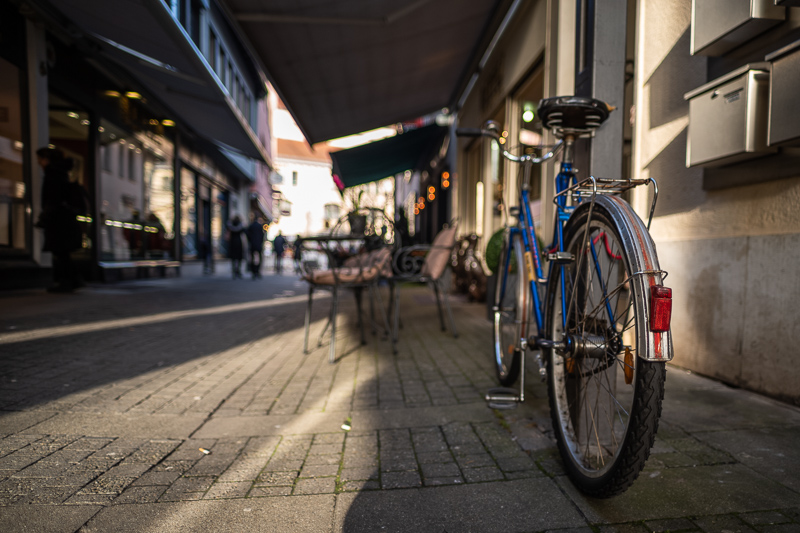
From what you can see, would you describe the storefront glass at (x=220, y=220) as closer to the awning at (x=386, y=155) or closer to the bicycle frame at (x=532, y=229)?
the awning at (x=386, y=155)

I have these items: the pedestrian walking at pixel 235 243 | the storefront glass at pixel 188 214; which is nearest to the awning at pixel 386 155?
the pedestrian walking at pixel 235 243

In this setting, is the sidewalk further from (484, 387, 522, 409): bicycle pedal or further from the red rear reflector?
the red rear reflector

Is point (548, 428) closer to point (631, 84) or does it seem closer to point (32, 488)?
point (32, 488)

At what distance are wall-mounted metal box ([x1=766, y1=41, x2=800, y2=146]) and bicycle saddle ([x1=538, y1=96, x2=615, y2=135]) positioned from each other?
0.81m

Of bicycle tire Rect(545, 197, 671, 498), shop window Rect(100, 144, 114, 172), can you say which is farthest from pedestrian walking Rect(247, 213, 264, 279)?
bicycle tire Rect(545, 197, 671, 498)

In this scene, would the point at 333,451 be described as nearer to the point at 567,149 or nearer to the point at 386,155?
the point at 567,149

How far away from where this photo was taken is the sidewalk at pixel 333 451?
1404 mm

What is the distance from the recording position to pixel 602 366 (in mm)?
1575

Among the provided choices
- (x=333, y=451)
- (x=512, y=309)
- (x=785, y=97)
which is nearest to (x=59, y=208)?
(x=333, y=451)

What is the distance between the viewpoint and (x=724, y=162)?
8.16 feet

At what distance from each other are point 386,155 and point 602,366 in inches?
383

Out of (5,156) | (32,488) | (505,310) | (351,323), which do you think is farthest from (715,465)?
(5,156)

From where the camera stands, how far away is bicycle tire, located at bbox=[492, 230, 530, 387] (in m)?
2.33

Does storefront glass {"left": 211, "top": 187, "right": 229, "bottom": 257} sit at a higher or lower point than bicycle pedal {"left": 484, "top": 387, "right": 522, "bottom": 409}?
higher
